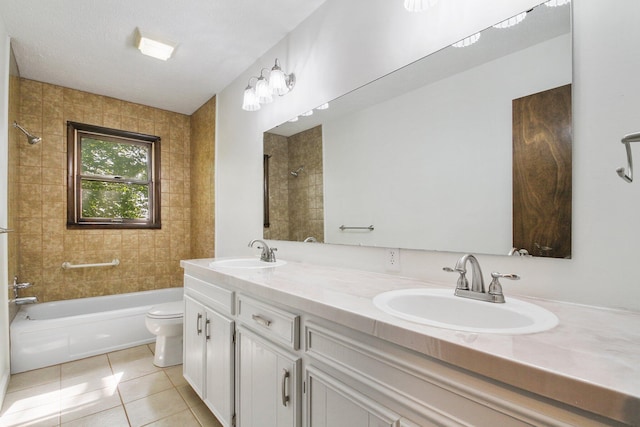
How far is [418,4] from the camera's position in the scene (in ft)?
4.26

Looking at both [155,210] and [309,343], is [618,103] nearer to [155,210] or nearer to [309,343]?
[309,343]

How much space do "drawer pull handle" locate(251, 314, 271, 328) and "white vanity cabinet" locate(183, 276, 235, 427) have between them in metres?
0.24

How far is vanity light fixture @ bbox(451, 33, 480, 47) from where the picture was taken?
122 cm

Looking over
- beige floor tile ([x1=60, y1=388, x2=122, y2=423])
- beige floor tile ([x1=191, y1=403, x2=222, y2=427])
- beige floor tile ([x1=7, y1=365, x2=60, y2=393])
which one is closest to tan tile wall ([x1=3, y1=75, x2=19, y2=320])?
beige floor tile ([x1=7, y1=365, x2=60, y2=393])

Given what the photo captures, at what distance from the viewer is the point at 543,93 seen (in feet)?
3.41

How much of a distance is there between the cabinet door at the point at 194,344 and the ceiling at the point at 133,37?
190 centimetres

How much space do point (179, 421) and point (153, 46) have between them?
260cm

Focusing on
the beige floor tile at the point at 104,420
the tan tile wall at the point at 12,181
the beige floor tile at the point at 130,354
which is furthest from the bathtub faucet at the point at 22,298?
the beige floor tile at the point at 104,420

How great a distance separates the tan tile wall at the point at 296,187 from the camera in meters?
1.98

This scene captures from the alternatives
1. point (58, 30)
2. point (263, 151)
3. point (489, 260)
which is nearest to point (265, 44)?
point (263, 151)

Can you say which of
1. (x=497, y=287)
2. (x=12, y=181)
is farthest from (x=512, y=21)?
(x=12, y=181)

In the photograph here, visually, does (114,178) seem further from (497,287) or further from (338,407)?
(497,287)

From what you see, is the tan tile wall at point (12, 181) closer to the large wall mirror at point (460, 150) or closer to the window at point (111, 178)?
the window at point (111, 178)

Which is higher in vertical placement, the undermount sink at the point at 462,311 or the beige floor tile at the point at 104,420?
the undermount sink at the point at 462,311
